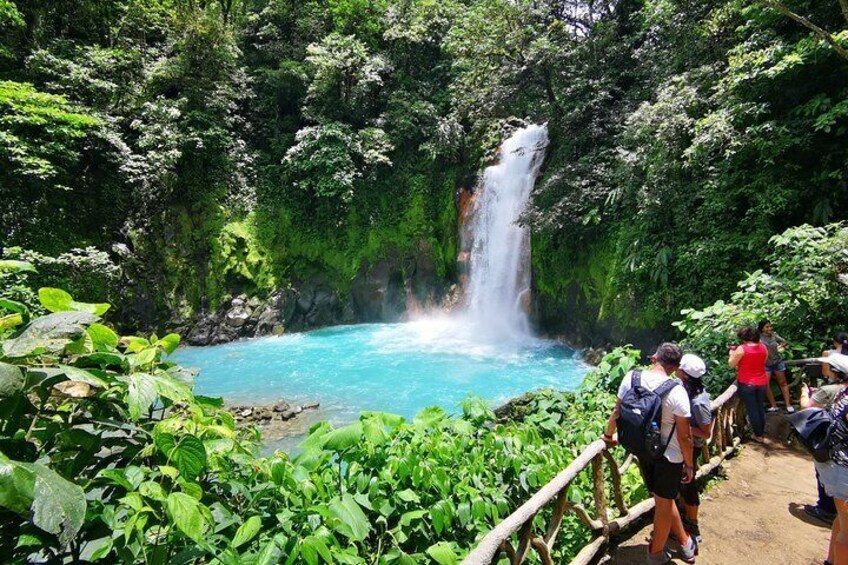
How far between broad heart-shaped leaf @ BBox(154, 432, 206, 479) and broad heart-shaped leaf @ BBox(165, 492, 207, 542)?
0.13 metres

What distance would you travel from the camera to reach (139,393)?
4.77 feet

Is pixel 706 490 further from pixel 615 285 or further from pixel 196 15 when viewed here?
pixel 196 15

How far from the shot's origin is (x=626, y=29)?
12.5 m

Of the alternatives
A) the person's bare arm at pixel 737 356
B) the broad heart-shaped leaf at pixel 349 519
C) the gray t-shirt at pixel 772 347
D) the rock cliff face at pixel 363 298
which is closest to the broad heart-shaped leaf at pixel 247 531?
the broad heart-shaped leaf at pixel 349 519

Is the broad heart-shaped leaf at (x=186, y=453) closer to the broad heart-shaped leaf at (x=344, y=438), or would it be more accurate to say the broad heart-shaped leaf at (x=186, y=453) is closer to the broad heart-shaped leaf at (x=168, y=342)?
the broad heart-shaped leaf at (x=168, y=342)

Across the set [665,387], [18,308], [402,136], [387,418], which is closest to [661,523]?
[665,387]

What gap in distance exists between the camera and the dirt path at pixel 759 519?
11.3 feet

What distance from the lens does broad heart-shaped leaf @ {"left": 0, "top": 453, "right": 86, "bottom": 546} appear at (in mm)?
1093

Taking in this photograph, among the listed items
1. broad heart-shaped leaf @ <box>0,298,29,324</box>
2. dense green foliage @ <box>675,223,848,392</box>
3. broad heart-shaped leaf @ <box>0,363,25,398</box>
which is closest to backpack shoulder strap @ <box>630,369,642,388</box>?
broad heart-shaped leaf @ <box>0,363,25,398</box>

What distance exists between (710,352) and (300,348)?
39.0ft

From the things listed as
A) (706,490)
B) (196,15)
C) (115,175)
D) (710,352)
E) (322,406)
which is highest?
(196,15)

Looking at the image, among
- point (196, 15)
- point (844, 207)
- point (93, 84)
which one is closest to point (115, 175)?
point (93, 84)

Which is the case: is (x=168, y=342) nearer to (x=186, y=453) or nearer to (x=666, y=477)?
(x=186, y=453)

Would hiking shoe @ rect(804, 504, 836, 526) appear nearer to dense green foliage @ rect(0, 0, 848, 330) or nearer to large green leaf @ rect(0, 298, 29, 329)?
dense green foliage @ rect(0, 0, 848, 330)
